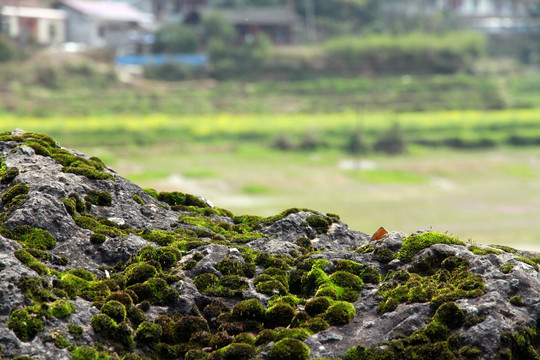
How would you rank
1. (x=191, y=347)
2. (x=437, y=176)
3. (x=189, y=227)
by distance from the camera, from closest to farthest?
1. (x=191, y=347)
2. (x=189, y=227)
3. (x=437, y=176)

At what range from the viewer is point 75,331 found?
803 cm

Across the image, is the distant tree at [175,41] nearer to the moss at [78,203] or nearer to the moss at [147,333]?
the moss at [78,203]

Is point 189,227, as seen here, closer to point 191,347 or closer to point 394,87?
point 191,347

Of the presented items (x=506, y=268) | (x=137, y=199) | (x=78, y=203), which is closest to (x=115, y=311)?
(x=78, y=203)

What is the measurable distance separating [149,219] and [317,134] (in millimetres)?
50550

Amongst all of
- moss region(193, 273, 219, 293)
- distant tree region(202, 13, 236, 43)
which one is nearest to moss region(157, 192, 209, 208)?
moss region(193, 273, 219, 293)

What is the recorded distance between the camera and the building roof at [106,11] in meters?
82.9

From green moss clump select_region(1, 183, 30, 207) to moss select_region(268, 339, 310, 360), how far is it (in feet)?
13.7

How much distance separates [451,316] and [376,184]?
41605mm

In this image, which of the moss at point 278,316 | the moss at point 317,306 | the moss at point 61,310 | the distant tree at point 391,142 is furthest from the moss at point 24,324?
the distant tree at point 391,142

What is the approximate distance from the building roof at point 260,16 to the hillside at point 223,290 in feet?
253

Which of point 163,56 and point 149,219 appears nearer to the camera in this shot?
point 149,219

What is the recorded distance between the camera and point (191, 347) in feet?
27.8

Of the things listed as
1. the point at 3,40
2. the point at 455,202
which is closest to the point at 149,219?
the point at 455,202
